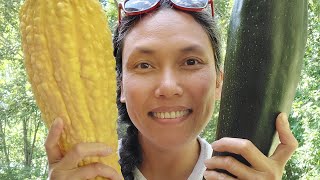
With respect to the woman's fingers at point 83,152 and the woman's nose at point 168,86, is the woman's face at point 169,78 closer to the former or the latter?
the woman's nose at point 168,86

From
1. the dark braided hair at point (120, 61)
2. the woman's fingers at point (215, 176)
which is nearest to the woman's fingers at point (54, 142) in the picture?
the woman's fingers at point (215, 176)

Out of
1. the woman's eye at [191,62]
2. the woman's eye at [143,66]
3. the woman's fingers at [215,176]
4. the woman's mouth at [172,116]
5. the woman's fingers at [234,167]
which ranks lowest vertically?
the woman's fingers at [215,176]

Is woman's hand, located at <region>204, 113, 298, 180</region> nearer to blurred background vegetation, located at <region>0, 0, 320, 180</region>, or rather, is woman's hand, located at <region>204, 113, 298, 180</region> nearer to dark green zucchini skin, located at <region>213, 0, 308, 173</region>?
dark green zucchini skin, located at <region>213, 0, 308, 173</region>

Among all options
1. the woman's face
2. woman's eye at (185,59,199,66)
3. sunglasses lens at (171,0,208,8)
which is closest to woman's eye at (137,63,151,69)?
the woman's face

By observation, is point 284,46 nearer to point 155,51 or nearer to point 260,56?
point 260,56

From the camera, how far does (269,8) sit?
1.02 metres

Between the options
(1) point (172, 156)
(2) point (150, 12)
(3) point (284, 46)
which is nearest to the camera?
(3) point (284, 46)

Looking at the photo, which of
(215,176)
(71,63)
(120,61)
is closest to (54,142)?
(71,63)

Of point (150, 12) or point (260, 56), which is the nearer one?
point (260, 56)

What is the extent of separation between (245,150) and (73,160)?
1.29 feet

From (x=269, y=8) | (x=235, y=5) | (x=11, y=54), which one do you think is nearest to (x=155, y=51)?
(x=235, y=5)

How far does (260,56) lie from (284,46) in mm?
61

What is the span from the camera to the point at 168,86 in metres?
1.23

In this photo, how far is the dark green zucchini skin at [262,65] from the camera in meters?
1.02
